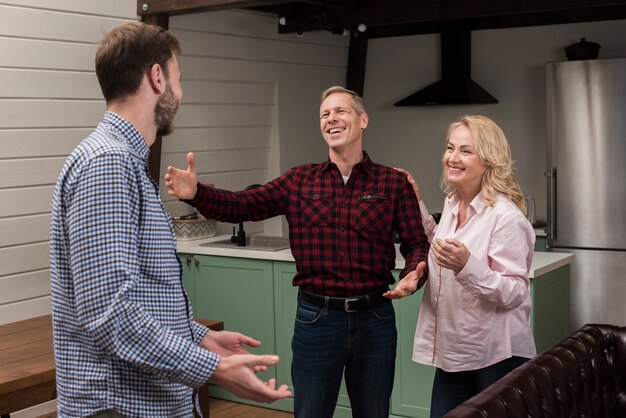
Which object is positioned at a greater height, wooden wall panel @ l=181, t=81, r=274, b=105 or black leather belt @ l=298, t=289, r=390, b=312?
wooden wall panel @ l=181, t=81, r=274, b=105

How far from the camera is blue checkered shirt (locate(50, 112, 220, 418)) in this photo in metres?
1.64

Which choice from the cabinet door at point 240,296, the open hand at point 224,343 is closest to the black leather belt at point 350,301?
the open hand at point 224,343

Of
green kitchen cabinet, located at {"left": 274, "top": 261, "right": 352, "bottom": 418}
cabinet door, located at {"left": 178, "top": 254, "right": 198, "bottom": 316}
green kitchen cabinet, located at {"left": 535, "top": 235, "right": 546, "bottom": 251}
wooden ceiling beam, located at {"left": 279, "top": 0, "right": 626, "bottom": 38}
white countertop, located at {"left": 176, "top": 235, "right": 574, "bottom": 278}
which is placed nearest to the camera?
white countertop, located at {"left": 176, "top": 235, "right": 574, "bottom": 278}

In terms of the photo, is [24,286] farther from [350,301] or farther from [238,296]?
[350,301]

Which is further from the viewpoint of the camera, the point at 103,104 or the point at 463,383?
the point at 103,104

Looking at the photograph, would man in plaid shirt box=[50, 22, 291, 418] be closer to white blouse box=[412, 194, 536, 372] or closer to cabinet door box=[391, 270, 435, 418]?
white blouse box=[412, 194, 536, 372]

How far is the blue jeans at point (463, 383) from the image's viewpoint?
2.85m

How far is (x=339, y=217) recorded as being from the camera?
3.07 m

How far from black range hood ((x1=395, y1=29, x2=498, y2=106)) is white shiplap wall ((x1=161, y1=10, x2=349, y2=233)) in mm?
844

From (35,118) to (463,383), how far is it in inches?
108

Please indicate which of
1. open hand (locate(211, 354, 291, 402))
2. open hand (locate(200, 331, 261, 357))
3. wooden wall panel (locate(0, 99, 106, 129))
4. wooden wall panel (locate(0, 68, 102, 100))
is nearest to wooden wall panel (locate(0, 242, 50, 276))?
wooden wall panel (locate(0, 99, 106, 129))

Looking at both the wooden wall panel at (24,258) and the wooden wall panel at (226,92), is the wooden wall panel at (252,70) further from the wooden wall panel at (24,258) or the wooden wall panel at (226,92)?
the wooden wall panel at (24,258)

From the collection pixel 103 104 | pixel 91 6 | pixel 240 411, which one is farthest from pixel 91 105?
pixel 240 411

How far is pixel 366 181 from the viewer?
10.2ft
